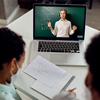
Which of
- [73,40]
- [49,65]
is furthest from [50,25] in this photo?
[49,65]

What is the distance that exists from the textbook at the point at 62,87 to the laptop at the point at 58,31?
19 cm

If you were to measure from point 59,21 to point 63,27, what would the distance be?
5cm

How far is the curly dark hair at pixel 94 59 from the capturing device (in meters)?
0.55

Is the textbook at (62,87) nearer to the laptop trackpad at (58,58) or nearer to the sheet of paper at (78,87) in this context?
the sheet of paper at (78,87)

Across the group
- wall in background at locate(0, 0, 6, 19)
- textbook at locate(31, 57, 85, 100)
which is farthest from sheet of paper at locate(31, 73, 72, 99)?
wall in background at locate(0, 0, 6, 19)

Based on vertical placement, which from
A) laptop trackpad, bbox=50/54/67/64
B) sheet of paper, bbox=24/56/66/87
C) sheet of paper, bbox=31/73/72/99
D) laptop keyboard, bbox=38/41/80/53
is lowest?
sheet of paper, bbox=31/73/72/99

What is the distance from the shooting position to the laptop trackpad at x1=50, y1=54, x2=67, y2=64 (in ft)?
3.76

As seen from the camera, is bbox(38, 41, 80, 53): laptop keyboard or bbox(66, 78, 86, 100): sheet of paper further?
bbox(38, 41, 80, 53): laptop keyboard

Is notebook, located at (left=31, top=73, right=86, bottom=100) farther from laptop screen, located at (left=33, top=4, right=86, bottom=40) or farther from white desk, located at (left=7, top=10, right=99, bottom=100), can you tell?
laptop screen, located at (left=33, top=4, right=86, bottom=40)

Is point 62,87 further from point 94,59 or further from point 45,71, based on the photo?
point 94,59

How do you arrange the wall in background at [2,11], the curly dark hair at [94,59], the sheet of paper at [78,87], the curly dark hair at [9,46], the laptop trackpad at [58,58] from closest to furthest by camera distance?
the curly dark hair at [94,59] → the curly dark hair at [9,46] → the sheet of paper at [78,87] → the laptop trackpad at [58,58] → the wall in background at [2,11]

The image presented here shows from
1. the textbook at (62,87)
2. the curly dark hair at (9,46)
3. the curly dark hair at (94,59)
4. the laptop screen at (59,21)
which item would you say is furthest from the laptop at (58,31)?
the curly dark hair at (94,59)

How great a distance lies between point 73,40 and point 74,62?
0.20 meters

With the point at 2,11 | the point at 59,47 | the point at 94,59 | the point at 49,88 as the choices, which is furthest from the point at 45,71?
the point at 2,11
